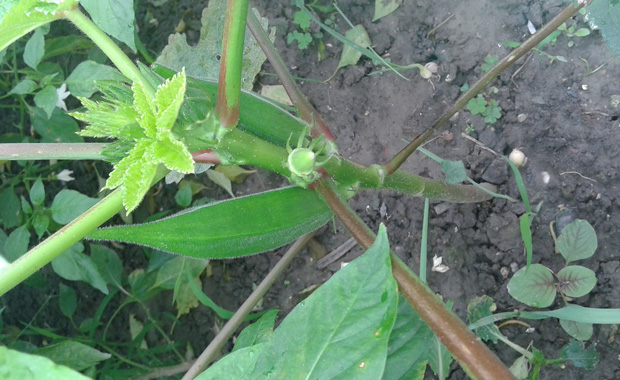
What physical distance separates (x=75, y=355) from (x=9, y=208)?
26.1 inches

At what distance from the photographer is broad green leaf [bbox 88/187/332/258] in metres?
1.14

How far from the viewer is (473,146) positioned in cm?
178

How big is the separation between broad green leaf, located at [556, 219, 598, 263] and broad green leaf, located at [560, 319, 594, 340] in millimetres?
170

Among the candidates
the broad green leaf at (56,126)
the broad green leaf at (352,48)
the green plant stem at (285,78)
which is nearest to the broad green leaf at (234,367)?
the green plant stem at (285,78)

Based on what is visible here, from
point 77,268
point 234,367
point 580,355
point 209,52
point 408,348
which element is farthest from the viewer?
point 77,268

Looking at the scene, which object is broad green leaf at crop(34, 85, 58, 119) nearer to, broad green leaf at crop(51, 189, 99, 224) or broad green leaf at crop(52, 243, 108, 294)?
broad green leaf at crop(51, 189, 99, 224)

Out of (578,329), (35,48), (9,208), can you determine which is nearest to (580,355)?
(578,329)

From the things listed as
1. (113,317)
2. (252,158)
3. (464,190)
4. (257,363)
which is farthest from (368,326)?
(113,317)

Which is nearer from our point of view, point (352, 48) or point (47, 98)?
point (47, 98)

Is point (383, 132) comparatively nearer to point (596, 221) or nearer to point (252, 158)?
point (596, 221)

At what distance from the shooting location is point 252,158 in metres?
0.93

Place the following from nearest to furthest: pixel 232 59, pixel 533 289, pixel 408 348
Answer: pixel 232 59, pixel 408 348, pixel 533 289

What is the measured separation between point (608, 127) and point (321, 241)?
0.95m

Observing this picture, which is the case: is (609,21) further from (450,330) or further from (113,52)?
(113,52)
